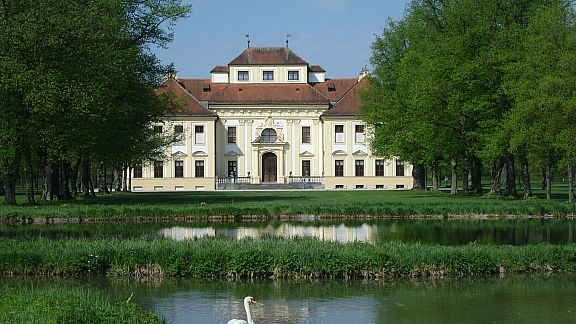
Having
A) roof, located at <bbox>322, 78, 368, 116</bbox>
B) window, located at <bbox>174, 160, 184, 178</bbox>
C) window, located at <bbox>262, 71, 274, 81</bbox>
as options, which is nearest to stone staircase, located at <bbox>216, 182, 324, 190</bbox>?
window, located at <bbox>174, 160, 184, 178</bbox>

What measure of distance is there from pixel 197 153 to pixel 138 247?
2409 inches

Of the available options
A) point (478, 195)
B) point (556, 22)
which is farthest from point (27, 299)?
point (478, 195)

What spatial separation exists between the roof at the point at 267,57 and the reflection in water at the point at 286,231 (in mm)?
52542

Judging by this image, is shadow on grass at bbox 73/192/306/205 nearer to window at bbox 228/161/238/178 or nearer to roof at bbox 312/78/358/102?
window at bbox 228/161/238/178

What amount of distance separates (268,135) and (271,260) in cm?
6275

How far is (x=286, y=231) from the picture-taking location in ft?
99.3

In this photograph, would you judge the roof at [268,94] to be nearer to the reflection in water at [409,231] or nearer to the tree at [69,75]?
the tree at [69,75]

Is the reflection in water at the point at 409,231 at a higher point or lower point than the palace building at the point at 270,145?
lower

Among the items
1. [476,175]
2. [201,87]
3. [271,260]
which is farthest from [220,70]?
[271,260]

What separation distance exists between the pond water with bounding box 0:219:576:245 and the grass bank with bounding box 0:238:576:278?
5.09 meters

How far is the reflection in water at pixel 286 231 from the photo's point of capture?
28312mm

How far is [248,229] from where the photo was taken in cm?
3134

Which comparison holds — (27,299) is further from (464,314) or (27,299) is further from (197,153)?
(197,153)

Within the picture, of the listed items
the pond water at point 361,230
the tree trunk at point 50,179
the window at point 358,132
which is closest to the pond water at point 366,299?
the pond water at point 361,230
